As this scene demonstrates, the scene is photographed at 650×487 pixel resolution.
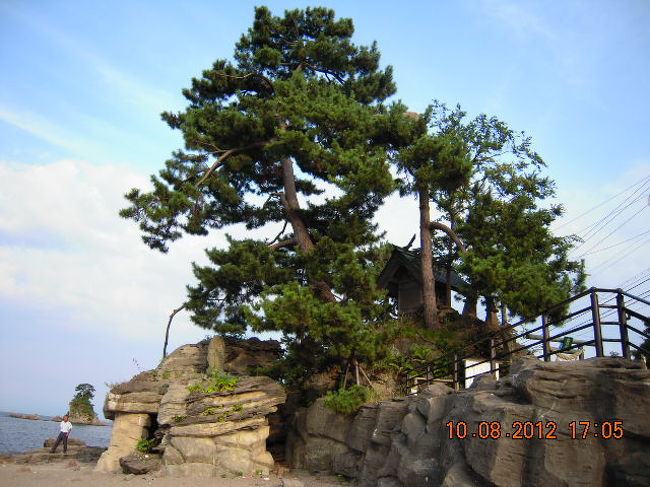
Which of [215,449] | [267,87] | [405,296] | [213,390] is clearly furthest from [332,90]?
[215,449]

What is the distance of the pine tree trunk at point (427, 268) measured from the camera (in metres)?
18.9

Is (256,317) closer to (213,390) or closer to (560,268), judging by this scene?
(213,390)

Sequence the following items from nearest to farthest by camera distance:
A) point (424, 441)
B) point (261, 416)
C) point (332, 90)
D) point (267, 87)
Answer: point (424, 441) → point (261, 416) → point (332, 90) → point (267, 87)

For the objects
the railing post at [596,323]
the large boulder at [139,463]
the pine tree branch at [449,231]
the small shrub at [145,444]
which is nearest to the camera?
the railing post at [596,323]

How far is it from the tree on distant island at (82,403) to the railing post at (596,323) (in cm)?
6848

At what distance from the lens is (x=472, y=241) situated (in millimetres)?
17312

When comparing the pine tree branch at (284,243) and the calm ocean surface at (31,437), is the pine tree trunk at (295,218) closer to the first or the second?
the pine tree branch at (284,243)

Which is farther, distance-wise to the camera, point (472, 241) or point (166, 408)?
point (472, 241)

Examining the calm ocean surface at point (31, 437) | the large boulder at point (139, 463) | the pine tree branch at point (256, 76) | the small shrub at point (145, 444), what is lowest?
the calm ocean surface at point (31, 437)

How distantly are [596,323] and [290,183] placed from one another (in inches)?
604

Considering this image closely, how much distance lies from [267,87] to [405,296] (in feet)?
39.1

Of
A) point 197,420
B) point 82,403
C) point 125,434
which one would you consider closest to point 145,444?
point 125,434

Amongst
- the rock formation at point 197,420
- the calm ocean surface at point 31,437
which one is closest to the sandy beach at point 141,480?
the rock formation at point 197,420

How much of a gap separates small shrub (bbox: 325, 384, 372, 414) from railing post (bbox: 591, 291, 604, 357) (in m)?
7.13
